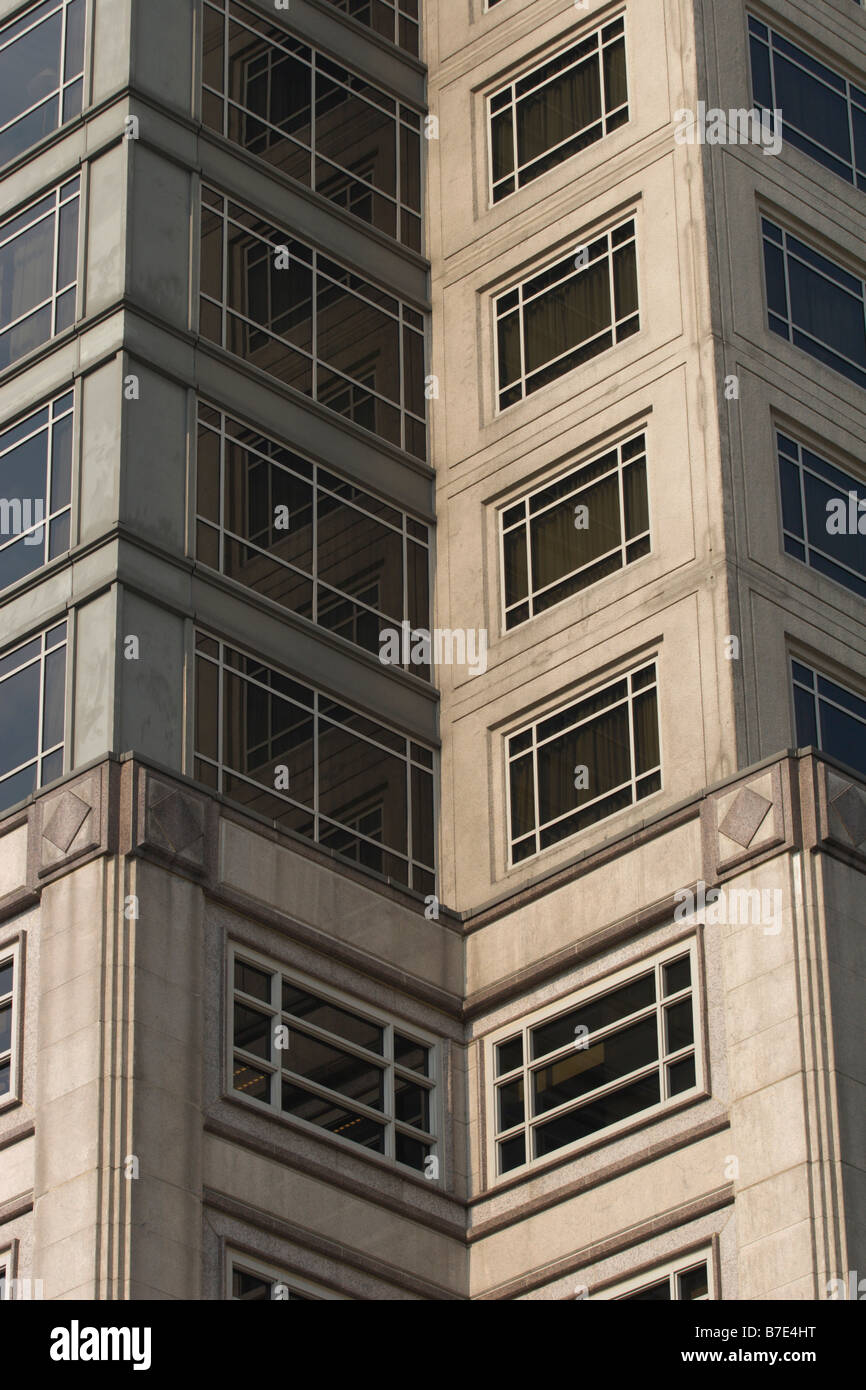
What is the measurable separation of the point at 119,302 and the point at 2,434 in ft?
10.3

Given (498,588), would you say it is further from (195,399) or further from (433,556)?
(195,399)

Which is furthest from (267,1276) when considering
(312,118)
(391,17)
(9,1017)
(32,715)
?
(391,17)

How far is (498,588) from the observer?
48.8m

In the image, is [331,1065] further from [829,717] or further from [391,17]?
[391,17]

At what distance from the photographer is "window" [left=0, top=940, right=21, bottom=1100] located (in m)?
40.9

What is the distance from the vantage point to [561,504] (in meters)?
48.5

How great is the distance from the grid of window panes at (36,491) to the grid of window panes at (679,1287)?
47.0 ft

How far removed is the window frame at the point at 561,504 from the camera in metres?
46.9

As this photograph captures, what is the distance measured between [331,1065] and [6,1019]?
4962 millimetres

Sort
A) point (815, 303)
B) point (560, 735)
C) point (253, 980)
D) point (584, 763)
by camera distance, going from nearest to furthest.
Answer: point (253, 980), point (584, 763), point (560, 735), point (815, 303)

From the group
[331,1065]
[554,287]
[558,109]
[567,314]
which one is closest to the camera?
[331,1065]

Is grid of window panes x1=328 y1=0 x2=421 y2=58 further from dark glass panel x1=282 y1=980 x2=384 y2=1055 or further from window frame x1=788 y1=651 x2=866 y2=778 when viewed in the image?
dark glass panel x1=282 y1=980 x2=384 y2=1055

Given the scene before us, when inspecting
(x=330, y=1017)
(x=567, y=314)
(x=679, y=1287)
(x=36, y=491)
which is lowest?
(x=679, y=1287)

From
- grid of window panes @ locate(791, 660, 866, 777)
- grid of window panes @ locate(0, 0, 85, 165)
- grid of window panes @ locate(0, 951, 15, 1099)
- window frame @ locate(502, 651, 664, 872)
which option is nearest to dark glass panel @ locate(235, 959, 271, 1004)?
grid of window panes @ locate(0, 951, 15, 1099)
